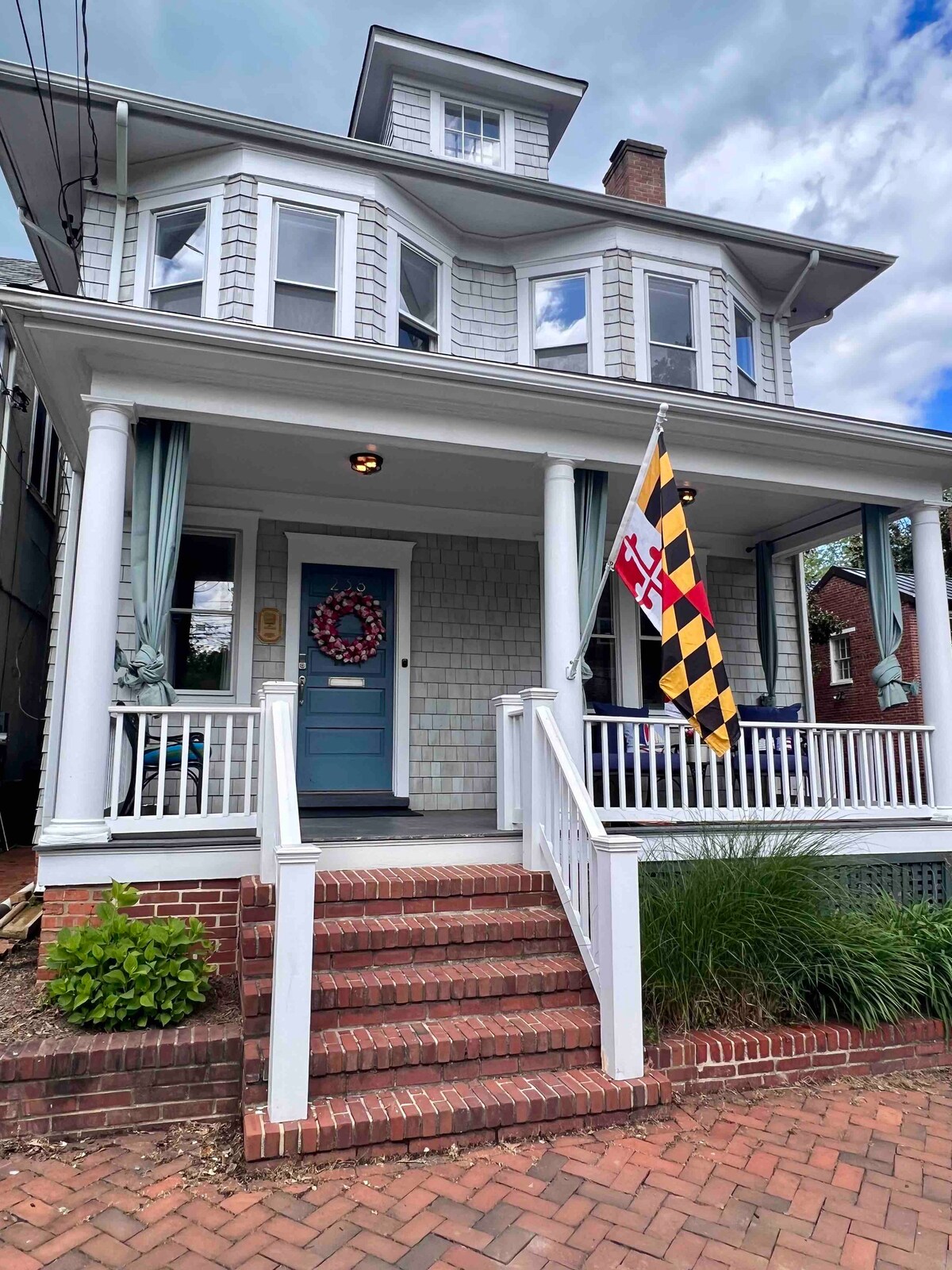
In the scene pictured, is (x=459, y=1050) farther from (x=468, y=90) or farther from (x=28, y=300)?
(x=468, y=90)

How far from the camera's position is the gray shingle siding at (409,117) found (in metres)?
8.44

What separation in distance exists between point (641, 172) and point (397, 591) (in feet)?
17.8

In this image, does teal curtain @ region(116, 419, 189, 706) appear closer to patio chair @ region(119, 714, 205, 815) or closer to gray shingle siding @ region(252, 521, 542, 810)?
patio chair @ region(119, 714, 205, 815)

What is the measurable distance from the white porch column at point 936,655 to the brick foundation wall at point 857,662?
31.8ft

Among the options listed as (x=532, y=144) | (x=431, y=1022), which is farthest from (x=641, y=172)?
(x=431, y=1022)

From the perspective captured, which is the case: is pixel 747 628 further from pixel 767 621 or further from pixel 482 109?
pixel 482 109

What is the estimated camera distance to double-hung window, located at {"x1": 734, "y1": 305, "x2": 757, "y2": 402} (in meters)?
8.24

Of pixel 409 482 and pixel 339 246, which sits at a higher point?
pixel 339 246

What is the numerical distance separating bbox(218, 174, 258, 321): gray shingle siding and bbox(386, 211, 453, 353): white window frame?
113 cm

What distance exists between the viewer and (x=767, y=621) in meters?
7.86

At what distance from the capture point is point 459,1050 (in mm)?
3283

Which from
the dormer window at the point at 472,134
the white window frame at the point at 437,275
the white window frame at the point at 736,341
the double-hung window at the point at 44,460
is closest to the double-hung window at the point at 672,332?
the white window frame at the point at 736,341

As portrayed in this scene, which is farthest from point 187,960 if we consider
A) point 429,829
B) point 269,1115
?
point 429,829

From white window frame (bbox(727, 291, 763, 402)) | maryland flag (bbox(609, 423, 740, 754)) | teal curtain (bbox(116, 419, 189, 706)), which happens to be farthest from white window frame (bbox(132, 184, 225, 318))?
white window frame (bbox(727, 291, 763, 402))
